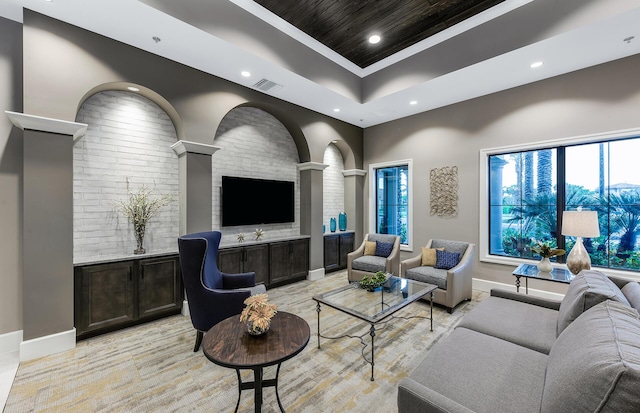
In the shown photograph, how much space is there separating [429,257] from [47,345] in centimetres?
462

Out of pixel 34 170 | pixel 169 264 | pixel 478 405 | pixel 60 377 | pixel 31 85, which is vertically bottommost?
pixel 60 377

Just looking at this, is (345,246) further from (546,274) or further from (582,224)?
(582,224)

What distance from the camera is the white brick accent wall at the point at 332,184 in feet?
19.8

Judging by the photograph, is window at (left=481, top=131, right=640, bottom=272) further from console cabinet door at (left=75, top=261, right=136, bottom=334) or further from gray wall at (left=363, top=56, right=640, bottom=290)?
console cabinet door at (left=75, top=261, right=136, bottom=334)

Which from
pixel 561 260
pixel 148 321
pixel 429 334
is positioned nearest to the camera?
pixel 429 334

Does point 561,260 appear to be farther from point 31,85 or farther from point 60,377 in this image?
point 31,85

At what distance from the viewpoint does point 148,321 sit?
3289 mm

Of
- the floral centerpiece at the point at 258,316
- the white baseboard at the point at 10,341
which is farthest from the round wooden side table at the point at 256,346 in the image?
the white baseboard at the point at 10,341

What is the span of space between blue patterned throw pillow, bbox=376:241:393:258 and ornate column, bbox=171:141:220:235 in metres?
2.81

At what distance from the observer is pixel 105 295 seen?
296 centimetres

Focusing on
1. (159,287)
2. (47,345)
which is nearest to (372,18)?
(159,287)

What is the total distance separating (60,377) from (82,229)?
5.04ft

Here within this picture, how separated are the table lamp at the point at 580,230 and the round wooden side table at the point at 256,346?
3254 millimetres

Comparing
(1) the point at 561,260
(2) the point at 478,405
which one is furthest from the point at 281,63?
(1) the point at 561,260
